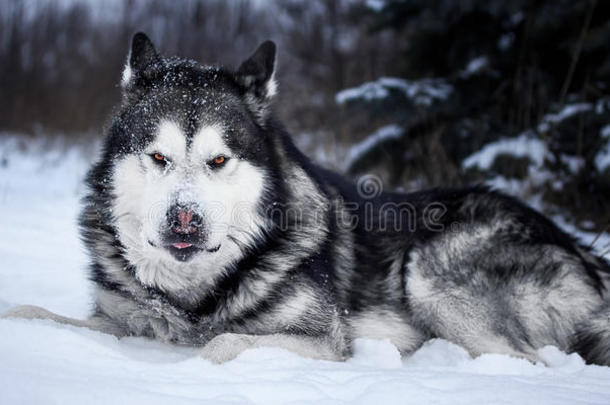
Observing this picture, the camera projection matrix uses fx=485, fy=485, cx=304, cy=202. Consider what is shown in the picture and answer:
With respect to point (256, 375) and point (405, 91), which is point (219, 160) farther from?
point (405, 91)

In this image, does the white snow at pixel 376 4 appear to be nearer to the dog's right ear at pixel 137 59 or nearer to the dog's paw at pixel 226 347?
the dog's right ear at pixel 137 59

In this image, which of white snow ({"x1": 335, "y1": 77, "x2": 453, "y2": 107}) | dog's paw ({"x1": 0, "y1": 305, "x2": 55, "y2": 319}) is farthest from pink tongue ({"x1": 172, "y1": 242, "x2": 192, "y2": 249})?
white snow ({"x1": 335, "y1": 77, "x2": 453, "y2": 107})

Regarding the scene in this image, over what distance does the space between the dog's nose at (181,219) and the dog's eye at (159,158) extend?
33cm

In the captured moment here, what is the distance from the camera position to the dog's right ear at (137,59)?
282cm

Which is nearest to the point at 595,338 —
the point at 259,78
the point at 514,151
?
the point at 259,78

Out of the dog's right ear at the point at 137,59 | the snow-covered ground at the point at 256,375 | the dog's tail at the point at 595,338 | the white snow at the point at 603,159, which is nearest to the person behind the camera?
the snow-covered ground at the point at 256,375

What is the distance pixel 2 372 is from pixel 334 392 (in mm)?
1236

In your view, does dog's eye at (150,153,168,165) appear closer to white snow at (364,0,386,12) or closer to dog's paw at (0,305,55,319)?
dog's paw at (0,305,55,319)

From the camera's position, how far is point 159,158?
2492 millimetres

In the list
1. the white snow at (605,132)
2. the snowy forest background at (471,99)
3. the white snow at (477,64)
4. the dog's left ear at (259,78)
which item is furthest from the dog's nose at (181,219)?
the white snow at (477,64)

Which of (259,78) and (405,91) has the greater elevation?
(405,91)

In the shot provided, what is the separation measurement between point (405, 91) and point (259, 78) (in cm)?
391

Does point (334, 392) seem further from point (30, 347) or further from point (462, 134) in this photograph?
point (462, 134)

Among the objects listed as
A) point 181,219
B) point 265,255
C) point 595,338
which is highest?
point 181,219
